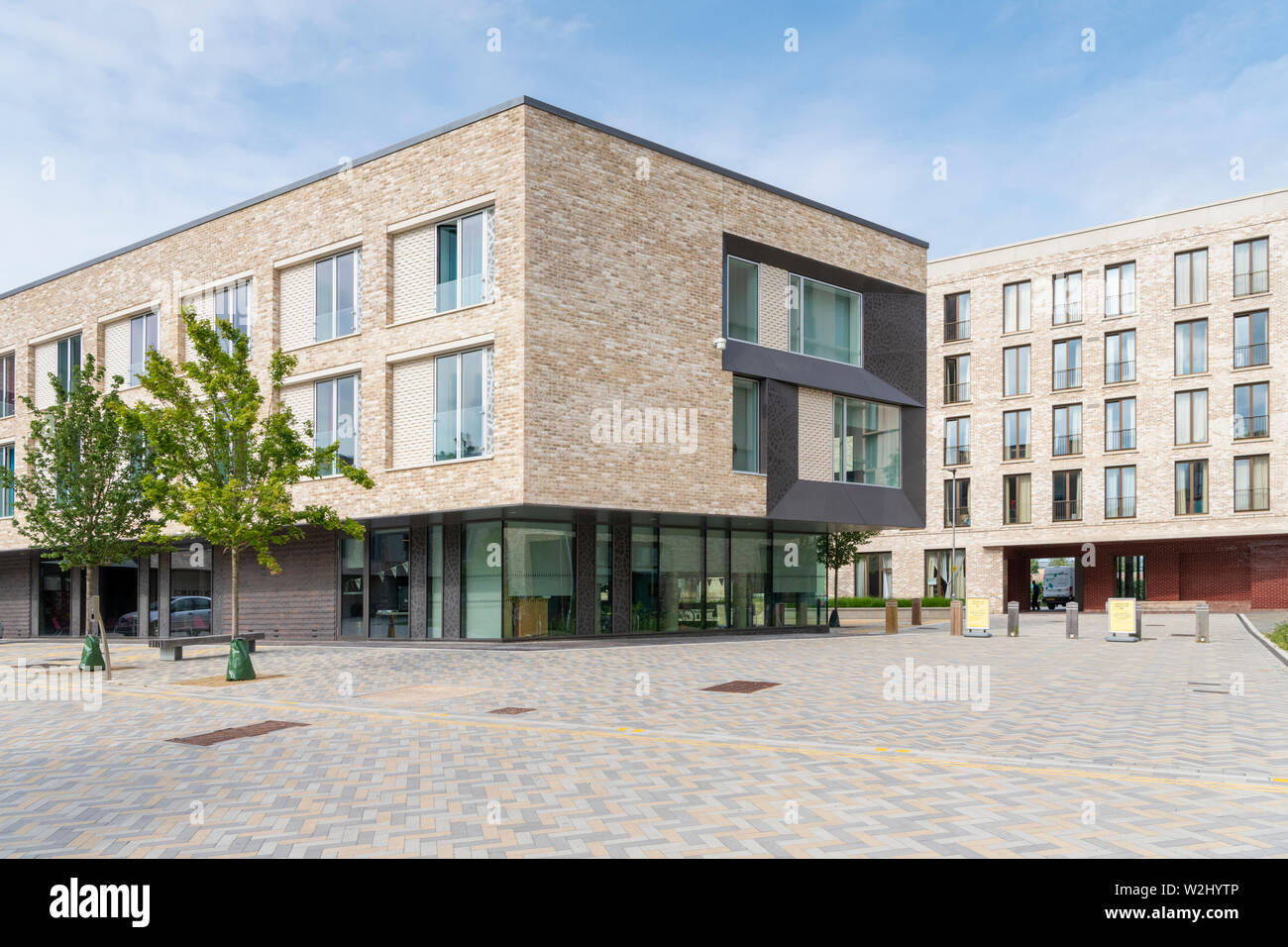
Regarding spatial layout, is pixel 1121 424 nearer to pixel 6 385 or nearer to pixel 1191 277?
pixel 1191 277

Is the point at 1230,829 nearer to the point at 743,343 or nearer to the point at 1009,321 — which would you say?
the point at 743,343

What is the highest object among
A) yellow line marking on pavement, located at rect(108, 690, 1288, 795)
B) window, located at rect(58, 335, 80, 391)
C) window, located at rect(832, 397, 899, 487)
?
window, located at rect(58, 335, 80, 391)

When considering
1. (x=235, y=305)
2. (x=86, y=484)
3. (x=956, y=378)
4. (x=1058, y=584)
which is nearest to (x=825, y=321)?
(x=235, y=305)

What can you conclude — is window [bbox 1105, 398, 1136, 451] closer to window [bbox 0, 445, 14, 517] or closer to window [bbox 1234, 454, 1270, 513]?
window [bbox 1234, 454, 1270, 513]

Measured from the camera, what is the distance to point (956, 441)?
5453cm

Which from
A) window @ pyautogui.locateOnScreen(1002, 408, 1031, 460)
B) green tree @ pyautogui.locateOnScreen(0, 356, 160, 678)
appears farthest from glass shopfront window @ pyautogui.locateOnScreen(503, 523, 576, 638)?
window @ pyautogui.locateOnScreen(1002, 408, 1031, 460)

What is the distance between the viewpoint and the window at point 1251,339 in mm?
45594

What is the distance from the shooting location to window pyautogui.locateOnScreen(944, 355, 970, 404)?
54.2 metres

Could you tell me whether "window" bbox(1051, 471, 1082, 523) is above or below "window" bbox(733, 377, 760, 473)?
below

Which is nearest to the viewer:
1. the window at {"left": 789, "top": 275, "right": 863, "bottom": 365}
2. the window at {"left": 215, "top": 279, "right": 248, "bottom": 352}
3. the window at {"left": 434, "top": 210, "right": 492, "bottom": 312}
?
the window at {"left": 434, "top": 210, "right": 492, "bottom": 312}

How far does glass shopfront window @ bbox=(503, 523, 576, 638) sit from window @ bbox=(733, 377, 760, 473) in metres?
4.99

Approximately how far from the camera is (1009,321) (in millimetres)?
52438

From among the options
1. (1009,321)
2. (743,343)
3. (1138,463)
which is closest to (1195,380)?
(1138,463)

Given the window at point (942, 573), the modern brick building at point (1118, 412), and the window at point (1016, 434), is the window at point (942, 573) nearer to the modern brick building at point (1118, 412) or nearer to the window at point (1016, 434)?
the modern brick building at point (1118, 412)
